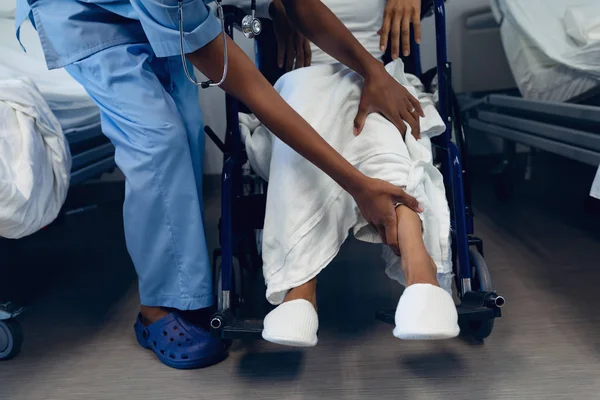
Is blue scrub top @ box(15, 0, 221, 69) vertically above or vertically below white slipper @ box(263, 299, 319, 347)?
above

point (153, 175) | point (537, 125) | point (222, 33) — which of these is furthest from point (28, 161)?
point (537, 125)

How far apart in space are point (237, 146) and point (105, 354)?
1.65ft

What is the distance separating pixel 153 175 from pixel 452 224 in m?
0.60

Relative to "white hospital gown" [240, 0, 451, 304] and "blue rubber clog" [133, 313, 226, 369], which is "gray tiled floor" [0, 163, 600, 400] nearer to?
"blue rubber clog" [133, 313, 226, 369]

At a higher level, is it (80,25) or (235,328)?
(80,25)

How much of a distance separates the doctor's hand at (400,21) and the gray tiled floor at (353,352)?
0.59 metres

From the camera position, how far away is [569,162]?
8.34ft

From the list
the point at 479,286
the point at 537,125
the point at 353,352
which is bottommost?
the point at 353,352

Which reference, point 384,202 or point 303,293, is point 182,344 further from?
point 384,202

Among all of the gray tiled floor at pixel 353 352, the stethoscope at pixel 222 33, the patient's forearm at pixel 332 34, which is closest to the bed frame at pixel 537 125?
the gray tiled floor at pixel 353 352

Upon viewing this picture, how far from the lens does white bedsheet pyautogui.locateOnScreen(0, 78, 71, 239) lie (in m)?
1.01

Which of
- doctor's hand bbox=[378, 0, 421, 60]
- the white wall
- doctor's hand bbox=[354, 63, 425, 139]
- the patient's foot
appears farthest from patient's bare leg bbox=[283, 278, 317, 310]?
the white wall

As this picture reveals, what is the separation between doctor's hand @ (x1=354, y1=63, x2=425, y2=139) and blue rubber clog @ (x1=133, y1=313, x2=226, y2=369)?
49 centimetres

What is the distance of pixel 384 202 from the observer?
0.90 m
